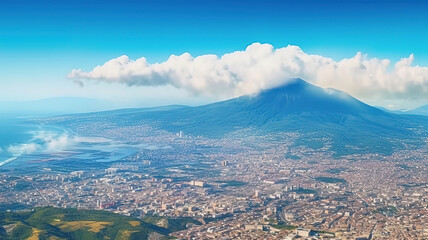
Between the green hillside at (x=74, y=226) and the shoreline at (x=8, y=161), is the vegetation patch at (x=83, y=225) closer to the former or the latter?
the green hillside at (x=74, y=226)

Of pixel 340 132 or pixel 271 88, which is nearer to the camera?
pixel 340 132

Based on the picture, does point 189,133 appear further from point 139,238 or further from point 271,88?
point 139,238

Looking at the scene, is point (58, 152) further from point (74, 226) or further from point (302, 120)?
point (302, 120)

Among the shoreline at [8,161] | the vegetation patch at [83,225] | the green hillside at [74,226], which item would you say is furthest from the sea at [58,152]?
the vegetation patch at [83,225]

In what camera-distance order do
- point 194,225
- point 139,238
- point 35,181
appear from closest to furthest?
1. point 139,238
2. point 194,225
3. point 35,181

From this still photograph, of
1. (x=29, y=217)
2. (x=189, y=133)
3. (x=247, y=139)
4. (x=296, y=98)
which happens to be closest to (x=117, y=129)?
(x=189, y=133)

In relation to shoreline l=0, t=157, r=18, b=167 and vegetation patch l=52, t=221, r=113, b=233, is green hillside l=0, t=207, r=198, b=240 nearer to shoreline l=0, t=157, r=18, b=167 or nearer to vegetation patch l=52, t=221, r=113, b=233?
vegetation patch l=52, t=221, r=113, b=233

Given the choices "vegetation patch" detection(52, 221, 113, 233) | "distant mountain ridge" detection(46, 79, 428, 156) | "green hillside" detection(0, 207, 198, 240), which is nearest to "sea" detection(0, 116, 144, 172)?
"distant mountain ridge" detection(46, 79, 428, 156)

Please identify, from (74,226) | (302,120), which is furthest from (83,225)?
(302,120)
